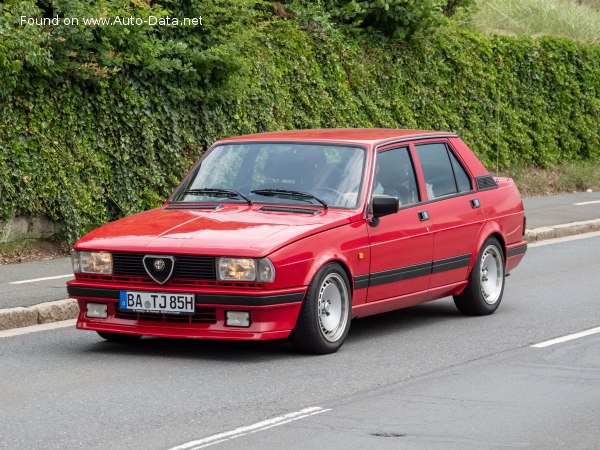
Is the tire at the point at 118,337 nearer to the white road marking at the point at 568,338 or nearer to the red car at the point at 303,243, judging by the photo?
the red car at the point at 303,243

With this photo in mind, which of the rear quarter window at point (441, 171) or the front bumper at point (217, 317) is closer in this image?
the front bumper at point (217, 317)

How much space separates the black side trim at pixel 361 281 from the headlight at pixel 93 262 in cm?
180

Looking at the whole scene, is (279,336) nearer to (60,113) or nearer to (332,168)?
(332,168)

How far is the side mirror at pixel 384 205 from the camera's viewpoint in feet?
31.0

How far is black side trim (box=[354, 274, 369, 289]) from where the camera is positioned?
9.30 metres

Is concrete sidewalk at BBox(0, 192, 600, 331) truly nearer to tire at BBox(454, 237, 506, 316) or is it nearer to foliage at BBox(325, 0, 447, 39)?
tire at BBox(454, 237, 506, 316)

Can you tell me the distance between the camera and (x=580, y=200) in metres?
23.2

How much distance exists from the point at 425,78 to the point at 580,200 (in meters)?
3.67

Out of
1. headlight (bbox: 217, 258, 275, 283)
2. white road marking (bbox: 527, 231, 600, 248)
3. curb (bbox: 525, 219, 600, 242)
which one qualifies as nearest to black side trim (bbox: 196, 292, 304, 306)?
headlight (bbox: 217, 258, 275, 283)

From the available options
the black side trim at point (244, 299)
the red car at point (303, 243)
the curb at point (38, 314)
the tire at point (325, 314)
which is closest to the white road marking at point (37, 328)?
the curb at point (38, 314)

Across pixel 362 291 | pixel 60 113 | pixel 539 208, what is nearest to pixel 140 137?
pixel 60 113

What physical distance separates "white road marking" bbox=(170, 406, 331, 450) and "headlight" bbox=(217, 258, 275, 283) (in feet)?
4.57

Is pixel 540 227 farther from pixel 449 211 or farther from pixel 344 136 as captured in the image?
pixel 344 136

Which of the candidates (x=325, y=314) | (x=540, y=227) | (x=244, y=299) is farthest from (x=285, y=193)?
(x=540, y=227)
